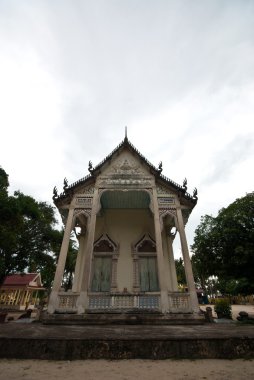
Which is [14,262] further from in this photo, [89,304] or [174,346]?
[174,346]

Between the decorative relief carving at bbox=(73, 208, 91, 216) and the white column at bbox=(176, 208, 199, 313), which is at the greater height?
the decorative relief carving at bbox=(73, 208, 91, 216)

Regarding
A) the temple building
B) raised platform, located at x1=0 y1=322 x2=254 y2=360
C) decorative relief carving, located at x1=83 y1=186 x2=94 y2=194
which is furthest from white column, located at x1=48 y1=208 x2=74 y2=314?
raised platform, located at x1=0 y1=322 x2=254 y2=360

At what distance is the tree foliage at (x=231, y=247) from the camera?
11.1 meters

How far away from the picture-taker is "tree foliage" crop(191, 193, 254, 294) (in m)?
11.1

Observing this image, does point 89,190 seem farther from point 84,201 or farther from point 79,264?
point 79,264

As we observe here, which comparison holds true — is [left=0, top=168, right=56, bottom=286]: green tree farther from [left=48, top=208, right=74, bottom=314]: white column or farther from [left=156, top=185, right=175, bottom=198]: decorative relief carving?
[left=156, top=185, right=175, bottom=198]: decorative relief carving

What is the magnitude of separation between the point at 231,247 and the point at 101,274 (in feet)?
24.2

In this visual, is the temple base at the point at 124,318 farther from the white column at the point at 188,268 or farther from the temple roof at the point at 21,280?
the temple roof at the point at 21,280

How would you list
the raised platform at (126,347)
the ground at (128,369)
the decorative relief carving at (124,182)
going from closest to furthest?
the ground at (128,369)
the raised platform at (126,347)
the decorative relief carving at (124,182)

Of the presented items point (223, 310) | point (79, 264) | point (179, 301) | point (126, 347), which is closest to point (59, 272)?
point (79, 264)

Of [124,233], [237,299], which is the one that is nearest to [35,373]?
[124,233]

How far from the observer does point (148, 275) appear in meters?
11.8

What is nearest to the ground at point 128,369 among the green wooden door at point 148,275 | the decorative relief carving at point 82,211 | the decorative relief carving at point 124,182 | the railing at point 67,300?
the railing at point 67,300

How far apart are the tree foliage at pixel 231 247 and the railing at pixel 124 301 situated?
502cm
